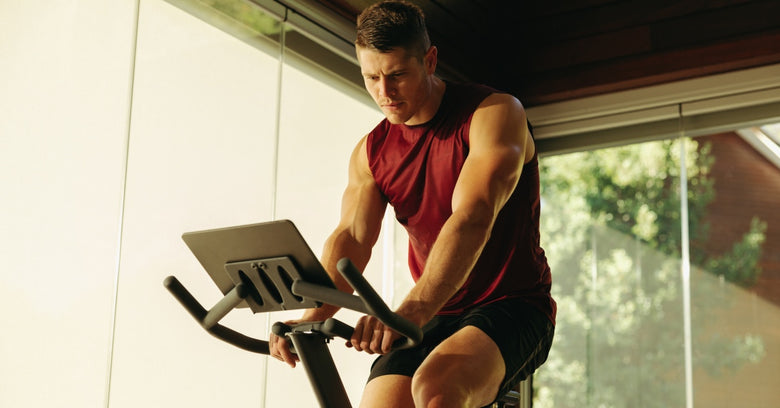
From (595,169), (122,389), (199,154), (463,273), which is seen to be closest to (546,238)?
(595,169)

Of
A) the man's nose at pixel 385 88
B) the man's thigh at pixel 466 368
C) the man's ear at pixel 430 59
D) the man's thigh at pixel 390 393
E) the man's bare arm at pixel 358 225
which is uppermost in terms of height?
the man's ear at pixel 430 59

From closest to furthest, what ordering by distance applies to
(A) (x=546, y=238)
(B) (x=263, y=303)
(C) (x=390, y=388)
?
(B) (x=263, y=303) → (C) (x=390, y=388) → (A) (x=546, y=238)

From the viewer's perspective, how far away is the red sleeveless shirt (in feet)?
6.84

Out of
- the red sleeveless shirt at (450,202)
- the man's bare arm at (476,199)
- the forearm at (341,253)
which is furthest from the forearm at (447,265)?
the forearm at (341,253)

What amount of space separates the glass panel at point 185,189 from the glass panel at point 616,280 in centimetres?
190

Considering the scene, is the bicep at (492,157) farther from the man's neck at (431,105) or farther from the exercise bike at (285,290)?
the exercise bike at (285,290)

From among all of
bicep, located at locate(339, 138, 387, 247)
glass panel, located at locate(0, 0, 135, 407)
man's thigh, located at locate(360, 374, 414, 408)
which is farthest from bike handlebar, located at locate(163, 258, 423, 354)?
glass panel, located at locate(0, 0, 135, 407)

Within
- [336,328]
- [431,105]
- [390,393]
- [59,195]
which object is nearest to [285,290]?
[336,328]

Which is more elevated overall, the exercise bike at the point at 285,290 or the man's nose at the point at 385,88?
the man's nose at the point at 385,88

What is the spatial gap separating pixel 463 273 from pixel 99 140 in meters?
1.34

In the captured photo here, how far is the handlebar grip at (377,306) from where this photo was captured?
1490 mm

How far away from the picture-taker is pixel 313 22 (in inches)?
143

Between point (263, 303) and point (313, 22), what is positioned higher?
point (313, 22)

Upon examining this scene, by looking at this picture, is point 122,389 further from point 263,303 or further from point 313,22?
point 313,22
